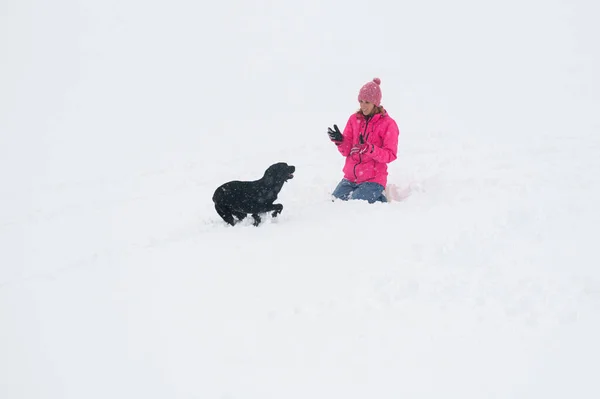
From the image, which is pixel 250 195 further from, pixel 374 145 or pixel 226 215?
pixel 374 145

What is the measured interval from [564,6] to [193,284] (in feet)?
78.3

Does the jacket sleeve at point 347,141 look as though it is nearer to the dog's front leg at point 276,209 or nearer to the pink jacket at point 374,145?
the pink jacket at point 374,145

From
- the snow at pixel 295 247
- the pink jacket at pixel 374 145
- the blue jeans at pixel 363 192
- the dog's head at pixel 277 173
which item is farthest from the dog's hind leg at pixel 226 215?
the pink jacket at pixel 374 145

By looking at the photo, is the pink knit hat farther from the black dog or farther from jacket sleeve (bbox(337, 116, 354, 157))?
the black dog

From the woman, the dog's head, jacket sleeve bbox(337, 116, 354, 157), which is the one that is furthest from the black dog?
jacket sleeve bbox(337, 116, 354, 157)

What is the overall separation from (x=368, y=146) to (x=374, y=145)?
9 centimetres

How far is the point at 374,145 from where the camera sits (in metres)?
5.80

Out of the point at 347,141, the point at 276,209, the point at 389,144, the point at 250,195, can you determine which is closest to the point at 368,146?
the point at 389,144

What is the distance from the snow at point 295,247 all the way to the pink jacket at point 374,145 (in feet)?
1.88

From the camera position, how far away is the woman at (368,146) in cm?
586

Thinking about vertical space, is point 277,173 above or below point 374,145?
below

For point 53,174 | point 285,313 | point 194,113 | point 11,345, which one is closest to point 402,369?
point 285,313

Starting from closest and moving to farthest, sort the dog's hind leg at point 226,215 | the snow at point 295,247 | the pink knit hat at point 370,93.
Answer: the snow at point 295,247
the dog's hind leg at point 226,215
the pink knit hat at point 370,93

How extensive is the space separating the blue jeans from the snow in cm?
31
